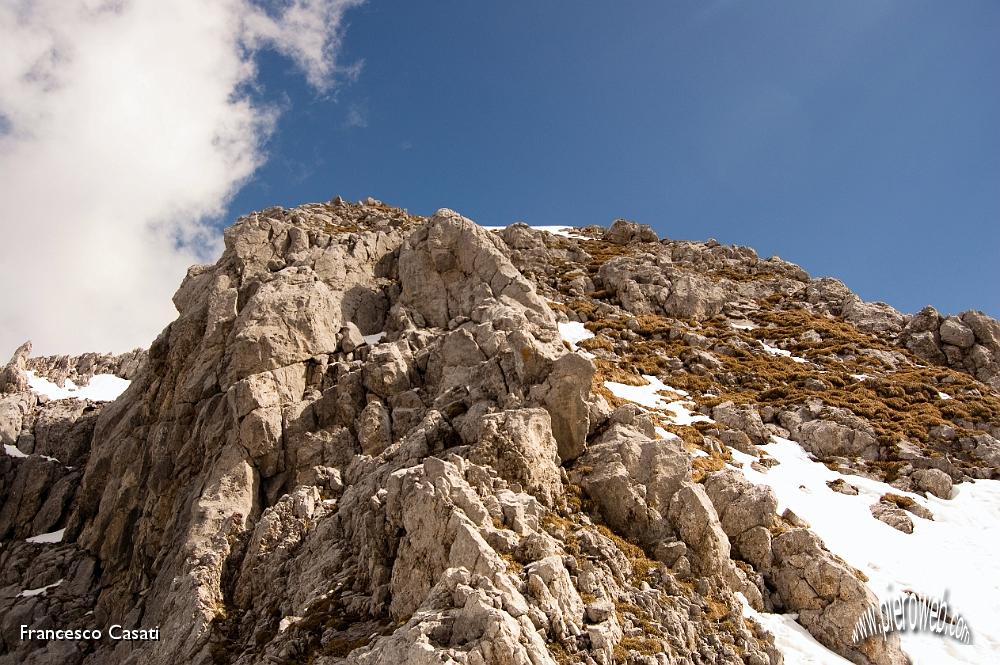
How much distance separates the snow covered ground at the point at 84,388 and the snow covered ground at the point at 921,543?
53.1 meters

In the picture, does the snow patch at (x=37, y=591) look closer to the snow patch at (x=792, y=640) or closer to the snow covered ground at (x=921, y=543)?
the snow patch at (x=792, y=640)

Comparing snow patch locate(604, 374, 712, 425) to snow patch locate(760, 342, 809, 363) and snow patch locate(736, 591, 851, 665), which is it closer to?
snow patch locate(760, 342, 809, 363)

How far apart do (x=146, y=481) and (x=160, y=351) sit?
8.70 meters

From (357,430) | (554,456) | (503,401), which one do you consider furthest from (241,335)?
(554,456)

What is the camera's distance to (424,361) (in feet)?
99.2

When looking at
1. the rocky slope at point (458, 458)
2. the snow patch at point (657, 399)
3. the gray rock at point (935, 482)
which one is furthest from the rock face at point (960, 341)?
the snow patch at point (657, 399)

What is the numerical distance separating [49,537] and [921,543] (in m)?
45.6

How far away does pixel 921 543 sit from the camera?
77.1 ft

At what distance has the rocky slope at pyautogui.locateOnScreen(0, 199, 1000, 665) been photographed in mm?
15078

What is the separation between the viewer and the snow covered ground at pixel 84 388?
53.4 m

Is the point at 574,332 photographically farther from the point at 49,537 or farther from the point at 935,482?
the point at 49,537

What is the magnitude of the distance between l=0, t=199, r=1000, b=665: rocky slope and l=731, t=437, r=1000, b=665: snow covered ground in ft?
3.08

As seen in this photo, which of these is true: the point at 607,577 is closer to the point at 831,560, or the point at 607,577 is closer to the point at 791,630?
the point at 791,630

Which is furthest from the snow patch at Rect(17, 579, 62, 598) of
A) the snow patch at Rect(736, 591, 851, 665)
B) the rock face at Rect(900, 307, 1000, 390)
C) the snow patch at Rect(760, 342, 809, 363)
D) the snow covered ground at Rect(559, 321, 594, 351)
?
the rock face at Rect(900, 307, 1000, 390)
